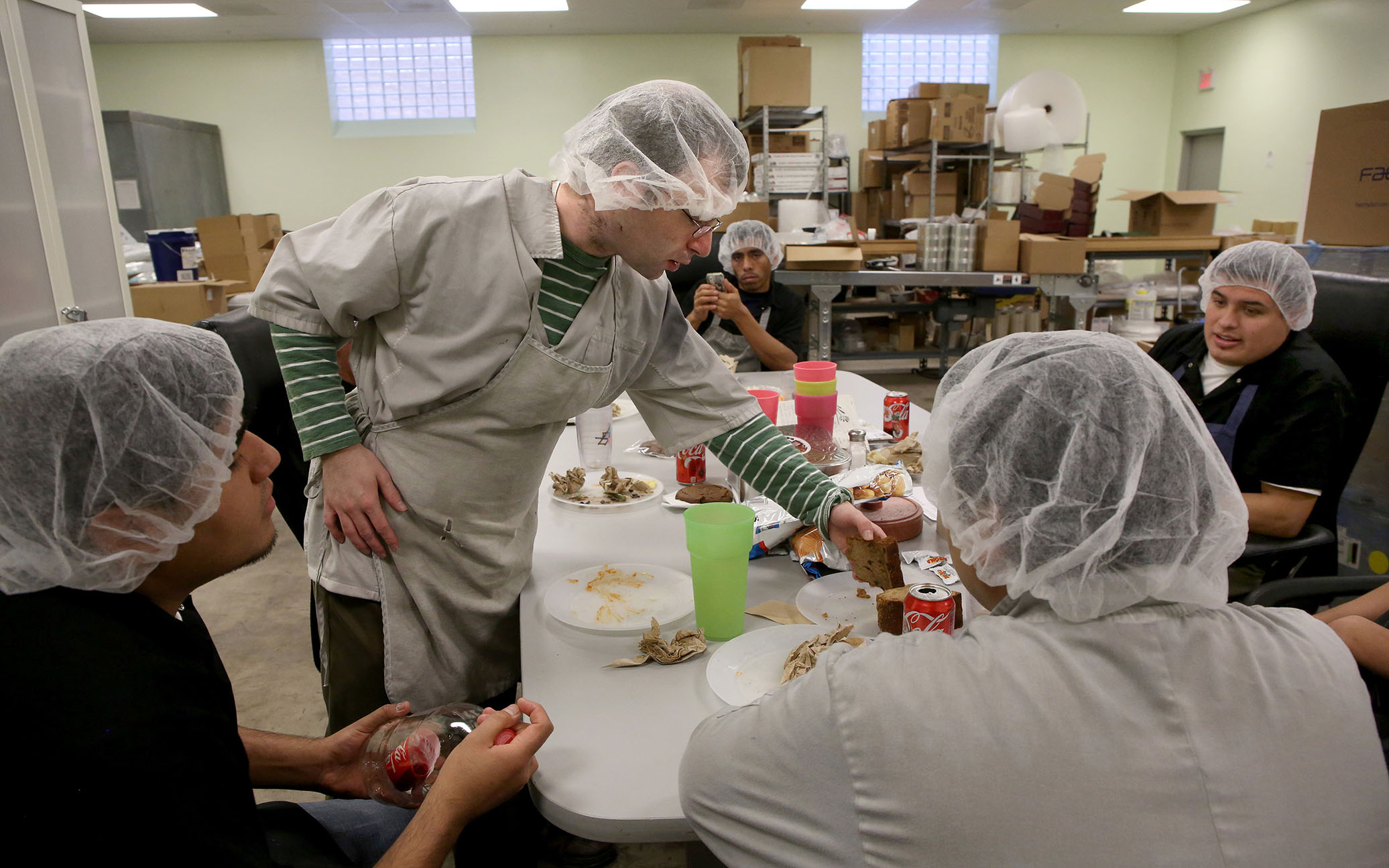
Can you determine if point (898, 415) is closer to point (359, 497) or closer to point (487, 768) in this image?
point (359, 497)

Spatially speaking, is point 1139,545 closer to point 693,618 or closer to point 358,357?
point 693,618

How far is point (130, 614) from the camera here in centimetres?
84

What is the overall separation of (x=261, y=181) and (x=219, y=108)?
765mm

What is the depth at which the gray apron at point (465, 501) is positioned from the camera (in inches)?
50.6

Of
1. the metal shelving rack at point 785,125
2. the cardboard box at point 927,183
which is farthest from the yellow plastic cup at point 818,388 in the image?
the cardboard box at point 927,183

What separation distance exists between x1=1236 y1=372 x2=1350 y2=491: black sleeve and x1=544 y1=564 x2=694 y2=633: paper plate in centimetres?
142

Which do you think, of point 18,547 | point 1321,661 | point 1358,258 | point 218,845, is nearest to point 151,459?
point 18,547

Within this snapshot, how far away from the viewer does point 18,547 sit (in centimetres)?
77

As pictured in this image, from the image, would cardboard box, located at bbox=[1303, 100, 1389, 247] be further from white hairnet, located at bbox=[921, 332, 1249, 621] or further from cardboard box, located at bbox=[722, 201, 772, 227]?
cardboard box, located at bbox=[722, 201, 772, 227]

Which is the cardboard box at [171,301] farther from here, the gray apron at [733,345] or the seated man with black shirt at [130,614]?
the seated man with black shirt at [130,614]

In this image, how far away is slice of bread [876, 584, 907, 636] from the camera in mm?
1169

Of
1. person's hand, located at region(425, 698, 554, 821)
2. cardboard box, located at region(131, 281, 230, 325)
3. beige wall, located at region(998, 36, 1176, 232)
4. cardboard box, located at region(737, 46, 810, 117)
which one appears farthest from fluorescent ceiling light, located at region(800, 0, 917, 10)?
person's hand, located at region(425, 698, 554, 821)

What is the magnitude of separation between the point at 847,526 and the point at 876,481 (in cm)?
46

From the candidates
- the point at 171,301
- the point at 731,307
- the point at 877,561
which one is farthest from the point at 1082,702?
the point at 171,301
